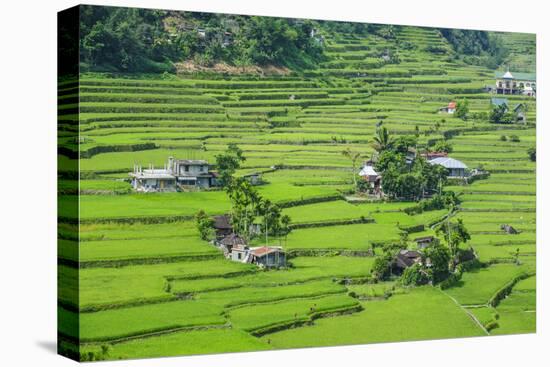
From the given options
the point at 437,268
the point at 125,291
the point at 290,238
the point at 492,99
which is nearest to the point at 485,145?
the point at 492,99

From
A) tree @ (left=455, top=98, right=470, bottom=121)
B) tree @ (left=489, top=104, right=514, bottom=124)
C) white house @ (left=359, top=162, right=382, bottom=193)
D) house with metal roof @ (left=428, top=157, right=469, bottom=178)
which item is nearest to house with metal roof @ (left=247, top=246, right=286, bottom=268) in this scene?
white house @ (left=359, top=162, right=382, bottom=193)

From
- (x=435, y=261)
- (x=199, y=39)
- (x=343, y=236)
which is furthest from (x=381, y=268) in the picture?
(x=199, y=39)

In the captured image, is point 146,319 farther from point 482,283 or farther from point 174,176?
point 482,283

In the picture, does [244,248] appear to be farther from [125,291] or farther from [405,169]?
[405,169]

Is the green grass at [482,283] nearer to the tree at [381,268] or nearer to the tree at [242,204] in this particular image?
the tree at [381,268]

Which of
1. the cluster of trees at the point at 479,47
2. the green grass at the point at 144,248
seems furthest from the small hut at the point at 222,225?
the cluster of trees at the point at 479,47
